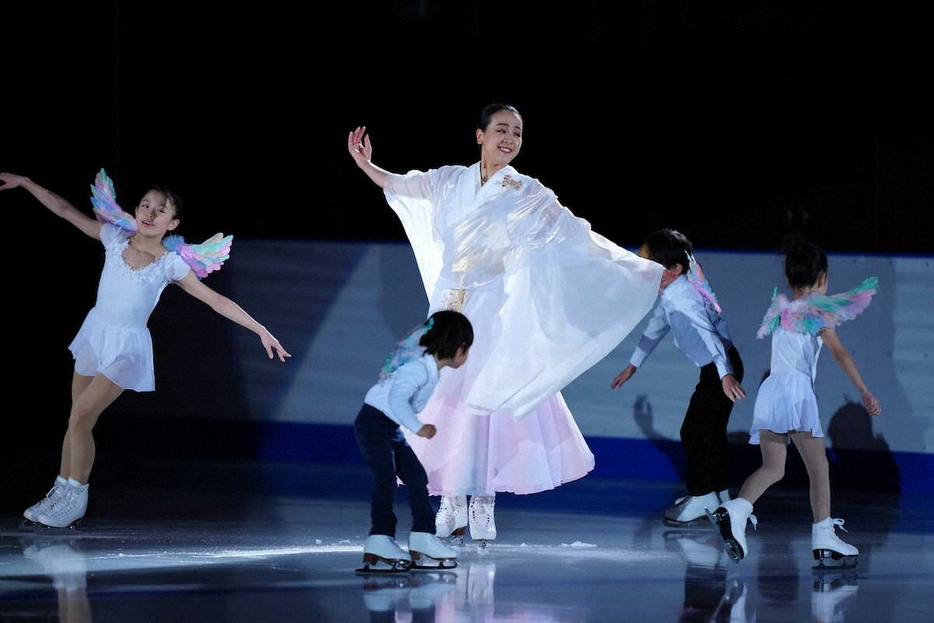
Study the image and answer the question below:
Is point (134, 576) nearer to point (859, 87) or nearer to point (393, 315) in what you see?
point (393, 315)

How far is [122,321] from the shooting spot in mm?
6023

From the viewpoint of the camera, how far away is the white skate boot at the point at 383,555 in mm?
4730

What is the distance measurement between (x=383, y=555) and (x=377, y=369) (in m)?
3.90

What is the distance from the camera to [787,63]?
10.8m

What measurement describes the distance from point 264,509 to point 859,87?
645 cm

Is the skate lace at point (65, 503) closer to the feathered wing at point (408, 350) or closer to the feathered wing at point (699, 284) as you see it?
the feathered wing at point (408, 350)

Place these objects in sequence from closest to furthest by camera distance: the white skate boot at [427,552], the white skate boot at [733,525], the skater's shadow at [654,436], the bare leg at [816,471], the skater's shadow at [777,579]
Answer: the skater's shadow at [777,579]
the white skate boot at [427,552]
the white skate boot at [733,525]
the bare leg at [816,471]
the skater's shadow at [654,436]

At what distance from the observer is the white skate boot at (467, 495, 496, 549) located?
539 cm

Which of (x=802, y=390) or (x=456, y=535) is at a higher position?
(x=802, y=390)

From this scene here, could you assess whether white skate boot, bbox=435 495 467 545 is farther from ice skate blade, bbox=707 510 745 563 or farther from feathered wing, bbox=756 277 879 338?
feathered wing, bbox=756 277 879 338

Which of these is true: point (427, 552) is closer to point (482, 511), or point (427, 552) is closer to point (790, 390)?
point (482, 511)

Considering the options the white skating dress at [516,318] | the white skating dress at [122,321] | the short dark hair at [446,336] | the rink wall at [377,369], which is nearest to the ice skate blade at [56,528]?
the white skating dress at [122,321]

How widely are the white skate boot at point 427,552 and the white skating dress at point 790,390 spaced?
1.36m

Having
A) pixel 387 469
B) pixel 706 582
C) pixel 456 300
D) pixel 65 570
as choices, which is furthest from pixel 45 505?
pixel 706 582
